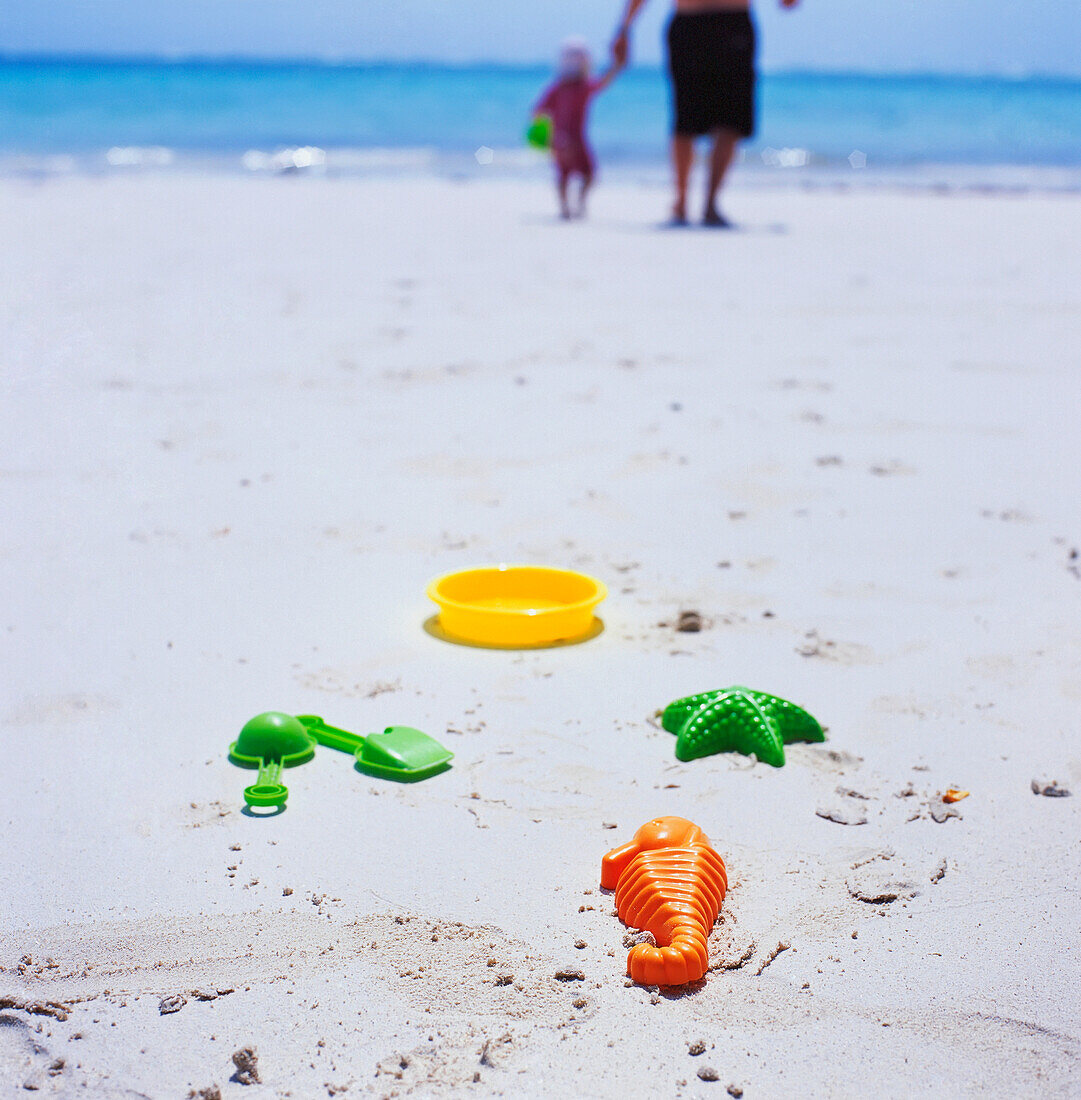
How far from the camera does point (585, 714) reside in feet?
7.17

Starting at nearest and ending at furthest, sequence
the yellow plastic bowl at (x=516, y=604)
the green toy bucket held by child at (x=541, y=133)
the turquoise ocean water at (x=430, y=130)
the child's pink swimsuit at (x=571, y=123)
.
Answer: the yellow plastic bowl at (x=516, y=604), the child's pink swimsuit at (x=571, y=123), the green toy bucket held by child at (x=541, y=133), the turquoise ocean water at (x=430, y=130)

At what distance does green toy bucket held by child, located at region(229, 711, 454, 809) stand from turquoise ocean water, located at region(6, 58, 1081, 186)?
10789 millimetres

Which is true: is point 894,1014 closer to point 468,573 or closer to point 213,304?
point 468,573

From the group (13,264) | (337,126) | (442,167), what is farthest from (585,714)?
(337,126)

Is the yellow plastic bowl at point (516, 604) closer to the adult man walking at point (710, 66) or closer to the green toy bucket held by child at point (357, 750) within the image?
the green toy bucket held by child at point (357, 750)

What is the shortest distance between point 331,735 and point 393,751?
0.15 meters

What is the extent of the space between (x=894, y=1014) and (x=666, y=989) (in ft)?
0.93

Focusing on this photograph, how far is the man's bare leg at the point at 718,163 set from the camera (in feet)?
23.3

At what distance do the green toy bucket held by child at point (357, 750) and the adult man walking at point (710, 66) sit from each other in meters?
5.87

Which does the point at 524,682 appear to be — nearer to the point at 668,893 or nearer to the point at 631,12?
the point at 668,893

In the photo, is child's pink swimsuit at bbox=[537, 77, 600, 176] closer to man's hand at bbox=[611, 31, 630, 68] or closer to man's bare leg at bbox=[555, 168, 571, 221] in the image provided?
man's bare leg at bbox=[555, 168, 571, 221]

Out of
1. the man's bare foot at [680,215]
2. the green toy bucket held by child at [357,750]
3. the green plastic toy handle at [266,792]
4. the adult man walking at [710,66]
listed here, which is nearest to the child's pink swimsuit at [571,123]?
the man's bare foot at [680,215]

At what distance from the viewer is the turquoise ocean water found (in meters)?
14.1

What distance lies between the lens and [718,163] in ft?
24.0
